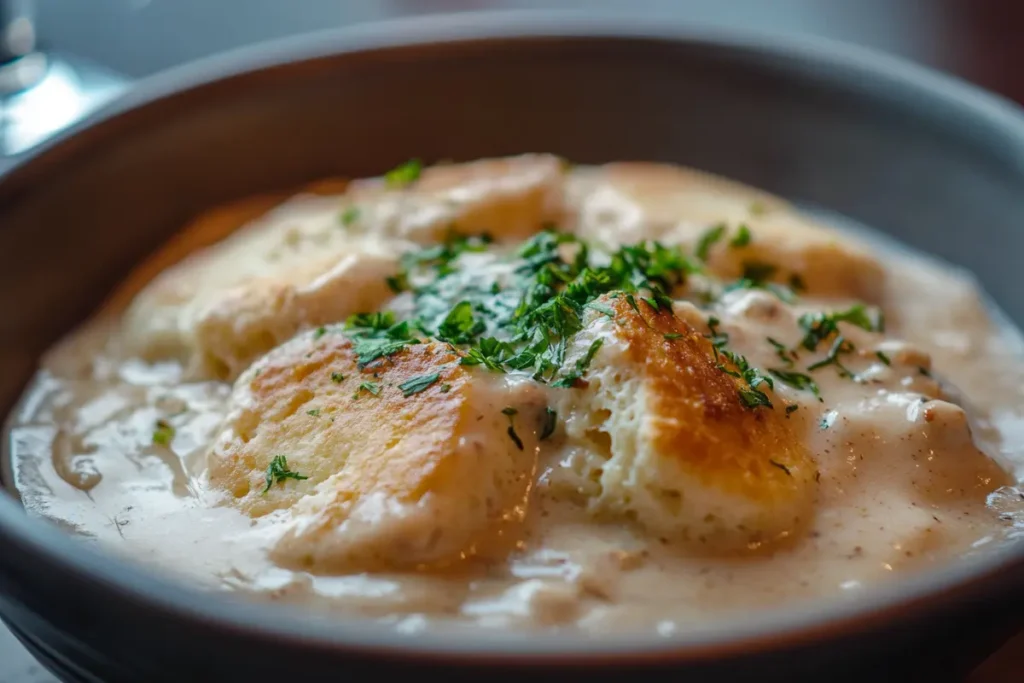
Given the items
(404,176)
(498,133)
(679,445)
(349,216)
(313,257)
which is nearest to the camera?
(679,445)

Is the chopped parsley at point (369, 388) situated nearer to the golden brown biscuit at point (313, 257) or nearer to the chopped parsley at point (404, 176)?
the golden brown biscuit at point (313, 257)

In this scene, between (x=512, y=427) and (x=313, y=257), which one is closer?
(x=512, y=427)

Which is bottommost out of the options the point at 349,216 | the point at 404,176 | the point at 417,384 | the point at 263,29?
the point at 417,384

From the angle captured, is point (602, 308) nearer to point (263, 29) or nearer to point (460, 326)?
point (460, 326)

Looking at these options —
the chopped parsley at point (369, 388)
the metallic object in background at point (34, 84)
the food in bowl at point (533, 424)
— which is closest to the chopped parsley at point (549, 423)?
the food in bowl at point (533, 424)

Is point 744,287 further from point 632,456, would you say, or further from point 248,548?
point 248,548

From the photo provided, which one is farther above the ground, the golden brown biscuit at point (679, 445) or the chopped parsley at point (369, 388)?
the chopped parsley at point (369, 388)

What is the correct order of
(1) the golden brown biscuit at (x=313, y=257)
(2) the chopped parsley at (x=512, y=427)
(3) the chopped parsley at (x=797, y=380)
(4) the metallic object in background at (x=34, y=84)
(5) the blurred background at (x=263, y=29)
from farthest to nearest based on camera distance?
1. (5) the blurred background at (x=263, y=29)
2. (4) the metallic object in background at (x=34, y=84)
3. (1) the golden brown biscuit at (x=313, y=257)
4. (3) the chopped parsley at (x=797, y=380)
5. (2) the chopped parsley at (x=512, y=427)

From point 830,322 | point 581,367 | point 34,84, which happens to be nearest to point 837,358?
point 830,322
